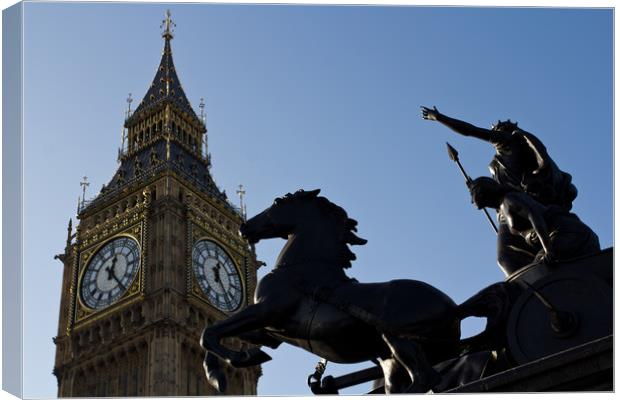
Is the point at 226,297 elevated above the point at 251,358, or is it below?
above

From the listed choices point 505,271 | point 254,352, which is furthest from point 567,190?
point 254,352

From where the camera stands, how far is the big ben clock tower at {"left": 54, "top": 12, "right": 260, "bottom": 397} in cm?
5438

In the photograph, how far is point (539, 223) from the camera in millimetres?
9180

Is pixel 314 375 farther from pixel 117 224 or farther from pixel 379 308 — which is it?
pixel 117 224

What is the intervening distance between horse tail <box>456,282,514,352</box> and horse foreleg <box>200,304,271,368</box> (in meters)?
1.69

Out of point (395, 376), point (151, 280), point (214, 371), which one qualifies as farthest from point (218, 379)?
point (151, 280)

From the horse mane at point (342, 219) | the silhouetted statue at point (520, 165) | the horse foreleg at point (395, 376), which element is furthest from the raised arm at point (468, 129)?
the horse foreleg at point (395, 376)

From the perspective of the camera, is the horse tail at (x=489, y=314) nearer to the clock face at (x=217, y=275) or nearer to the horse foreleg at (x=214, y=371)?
the horse foreleg at (x=214, y=371)

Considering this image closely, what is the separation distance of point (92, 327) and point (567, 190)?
48754mm

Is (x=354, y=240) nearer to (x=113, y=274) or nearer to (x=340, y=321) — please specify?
(x=340, y=321)

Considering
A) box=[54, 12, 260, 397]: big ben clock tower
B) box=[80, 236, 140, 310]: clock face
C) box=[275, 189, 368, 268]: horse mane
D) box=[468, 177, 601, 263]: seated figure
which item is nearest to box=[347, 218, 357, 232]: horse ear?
box=[275, 189, 368, 268]: horse mane

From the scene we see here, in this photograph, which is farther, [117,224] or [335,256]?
[117,224]

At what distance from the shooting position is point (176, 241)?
57406mm

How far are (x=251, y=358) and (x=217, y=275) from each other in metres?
50.2
